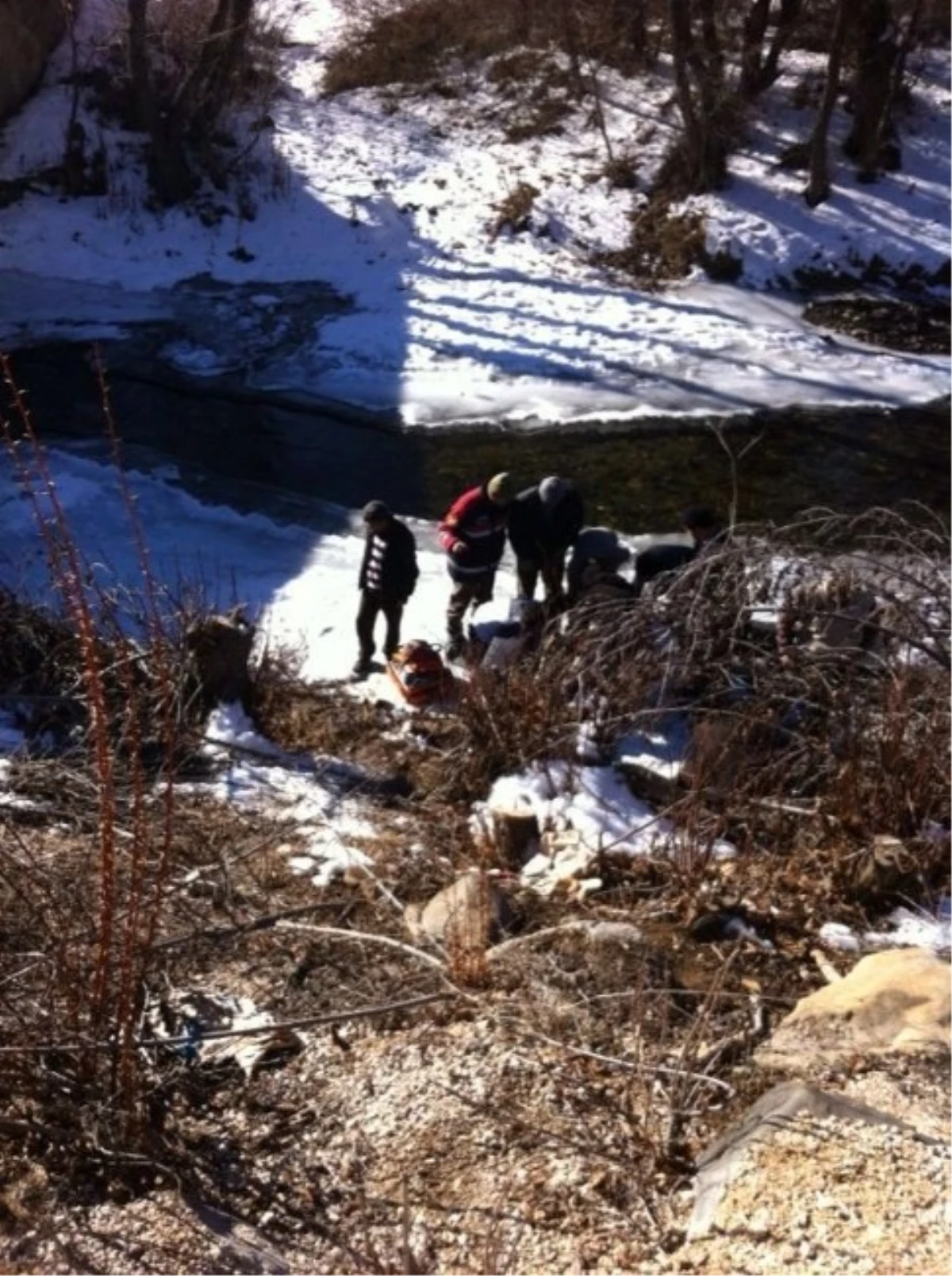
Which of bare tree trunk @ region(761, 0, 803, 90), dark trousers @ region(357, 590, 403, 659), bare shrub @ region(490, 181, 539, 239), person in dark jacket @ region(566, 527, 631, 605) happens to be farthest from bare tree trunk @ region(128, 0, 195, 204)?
person in dark jacket @ region(566, 527, 631, 605)

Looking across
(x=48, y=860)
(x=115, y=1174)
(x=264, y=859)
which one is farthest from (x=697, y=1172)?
(x=264, y=859)

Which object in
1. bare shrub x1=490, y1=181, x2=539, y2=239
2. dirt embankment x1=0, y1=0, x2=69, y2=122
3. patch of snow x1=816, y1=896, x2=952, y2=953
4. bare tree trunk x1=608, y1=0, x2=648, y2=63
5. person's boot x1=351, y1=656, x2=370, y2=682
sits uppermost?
bare tree trunk x1=608, y1=0, x2=648, y2=63

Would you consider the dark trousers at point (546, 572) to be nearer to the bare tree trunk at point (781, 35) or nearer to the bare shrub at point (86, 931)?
the bare shrub at point (86, 931)

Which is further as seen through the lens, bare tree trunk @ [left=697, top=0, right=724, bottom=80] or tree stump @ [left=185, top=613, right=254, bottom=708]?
bare tree trunk @ [left=697, top=0, right=724, bottom=80]

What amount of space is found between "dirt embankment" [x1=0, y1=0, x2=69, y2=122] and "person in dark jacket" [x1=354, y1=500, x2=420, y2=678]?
53.3 feet

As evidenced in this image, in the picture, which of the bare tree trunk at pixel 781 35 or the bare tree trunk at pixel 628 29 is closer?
the bare tree trunk at pixel 781 35

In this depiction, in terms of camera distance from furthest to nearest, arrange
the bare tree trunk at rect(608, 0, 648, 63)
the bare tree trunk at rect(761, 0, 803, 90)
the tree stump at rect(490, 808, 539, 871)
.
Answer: the bare tree trunk at rect(608, 0, 648, 63), the bare tree trunk at rect(761, 0, 803, 90), the tree stump at rect(490, 808, 539, 871)

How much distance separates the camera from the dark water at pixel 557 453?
492 inches

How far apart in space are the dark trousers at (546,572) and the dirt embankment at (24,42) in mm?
16477

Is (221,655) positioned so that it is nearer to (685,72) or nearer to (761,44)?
(685,72)

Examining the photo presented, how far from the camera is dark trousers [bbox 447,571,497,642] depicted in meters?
8.91

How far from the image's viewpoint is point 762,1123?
334 centimetres

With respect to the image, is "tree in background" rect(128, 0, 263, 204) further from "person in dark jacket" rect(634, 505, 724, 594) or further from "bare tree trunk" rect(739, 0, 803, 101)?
"person in dark jacket" rect(634, 505, 724, 594)

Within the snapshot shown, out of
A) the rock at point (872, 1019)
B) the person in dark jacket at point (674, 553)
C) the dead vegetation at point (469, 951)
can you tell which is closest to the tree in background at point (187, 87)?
the person in dark jacket at point (674, 553)
